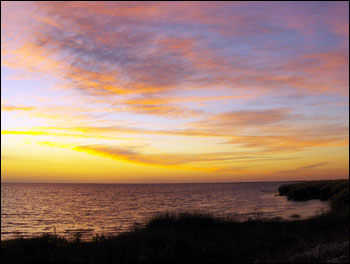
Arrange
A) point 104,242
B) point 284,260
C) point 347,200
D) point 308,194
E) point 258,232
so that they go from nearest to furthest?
point 284,260 < point 104,242 < point 258,232 < point 347,200 < point 308,194

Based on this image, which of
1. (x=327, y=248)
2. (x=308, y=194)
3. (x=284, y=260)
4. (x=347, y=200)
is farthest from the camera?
(x=308, y=194)

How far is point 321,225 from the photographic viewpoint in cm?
2156

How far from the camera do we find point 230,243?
1719 cm

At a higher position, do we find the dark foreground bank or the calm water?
the dark foreground bank

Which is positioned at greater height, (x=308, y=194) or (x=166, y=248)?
(x=166, y=248)

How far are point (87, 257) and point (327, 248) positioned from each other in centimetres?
1031

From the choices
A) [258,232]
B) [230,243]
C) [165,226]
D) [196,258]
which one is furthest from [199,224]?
[196,258]

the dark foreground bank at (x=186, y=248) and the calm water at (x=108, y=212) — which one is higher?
the dark foreground bank at (x=186, y=248)

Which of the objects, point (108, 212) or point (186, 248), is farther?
point (108, 212)

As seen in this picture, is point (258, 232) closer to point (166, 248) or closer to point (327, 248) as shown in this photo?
point (327, 248)

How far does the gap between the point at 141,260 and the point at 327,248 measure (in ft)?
26.2

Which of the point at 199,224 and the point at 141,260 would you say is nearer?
the point at 141,260

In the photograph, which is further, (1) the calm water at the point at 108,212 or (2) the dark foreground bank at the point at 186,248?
(1) the calm water at the point at 108,212

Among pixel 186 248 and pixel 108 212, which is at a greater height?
pixel 186 248
